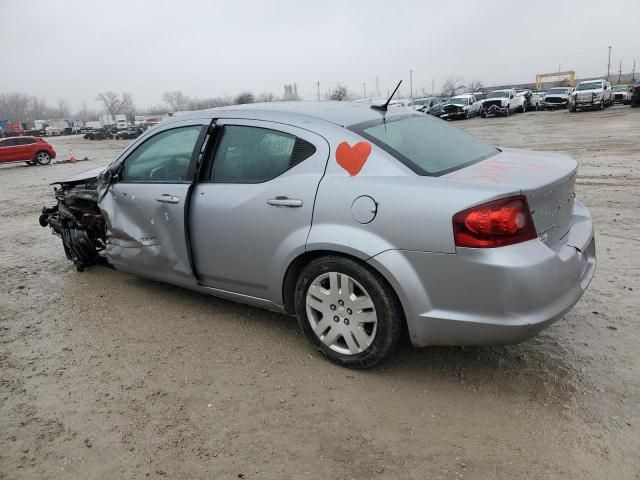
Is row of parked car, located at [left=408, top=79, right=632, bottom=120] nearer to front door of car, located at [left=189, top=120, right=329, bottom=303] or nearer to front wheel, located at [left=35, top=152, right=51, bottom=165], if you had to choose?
front wheel, located at [left=35, top=152, right=51, bottom=165]

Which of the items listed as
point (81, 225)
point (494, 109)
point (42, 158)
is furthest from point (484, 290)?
point (494, 109)

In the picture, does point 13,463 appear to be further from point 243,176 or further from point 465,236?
point 465,236

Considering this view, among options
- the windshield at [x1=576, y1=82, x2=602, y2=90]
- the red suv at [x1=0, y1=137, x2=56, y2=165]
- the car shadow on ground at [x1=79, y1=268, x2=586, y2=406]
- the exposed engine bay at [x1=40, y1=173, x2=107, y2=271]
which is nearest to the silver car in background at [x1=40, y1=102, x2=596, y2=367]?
the car shadow on ground at [x1=79, y1=268, x2=586, y2=406]

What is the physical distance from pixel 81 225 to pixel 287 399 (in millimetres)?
3392

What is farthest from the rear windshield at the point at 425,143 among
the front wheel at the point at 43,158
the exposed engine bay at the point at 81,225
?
the front wheel at the point at 43,158

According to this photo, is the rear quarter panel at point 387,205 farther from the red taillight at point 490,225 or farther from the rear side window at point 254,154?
the rear side window at point 254,154

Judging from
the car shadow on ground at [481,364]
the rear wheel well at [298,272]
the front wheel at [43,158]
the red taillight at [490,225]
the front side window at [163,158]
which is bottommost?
the car shadow on ground at [481,364]

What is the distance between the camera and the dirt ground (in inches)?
95.0

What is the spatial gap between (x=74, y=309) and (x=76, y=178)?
1803 mm

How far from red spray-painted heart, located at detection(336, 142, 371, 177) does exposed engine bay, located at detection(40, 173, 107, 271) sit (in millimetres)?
3091

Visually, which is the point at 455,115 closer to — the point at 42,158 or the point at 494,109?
the point at 494,109

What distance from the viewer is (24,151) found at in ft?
75.7

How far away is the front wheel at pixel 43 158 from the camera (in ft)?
77.0

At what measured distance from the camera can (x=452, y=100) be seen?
36188mm
